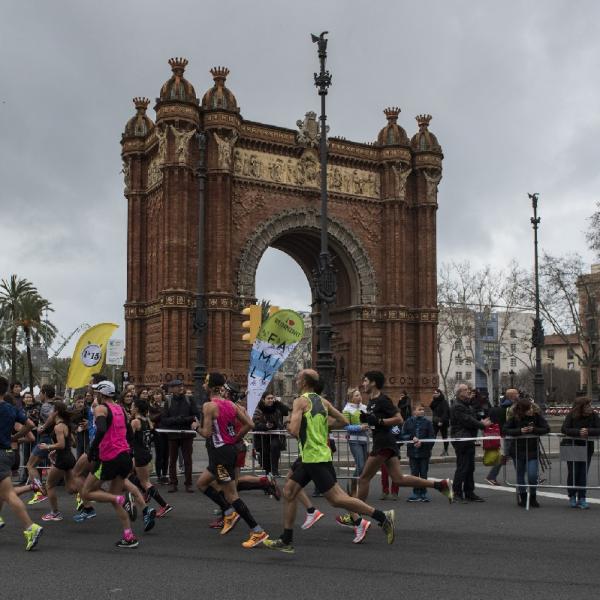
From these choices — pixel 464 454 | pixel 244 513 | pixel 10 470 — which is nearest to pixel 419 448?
pixel 464 454

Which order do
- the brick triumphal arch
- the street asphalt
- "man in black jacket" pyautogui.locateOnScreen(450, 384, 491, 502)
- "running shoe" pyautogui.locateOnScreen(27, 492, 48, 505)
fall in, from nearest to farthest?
the street asphalt
"man in black jacket" pyautogui.locateOnScreen(450, 384, 491, 502)
"running shoe" pyautogui.locateOnScreen(27, 492, 48, 505)
the brick triumphal arch

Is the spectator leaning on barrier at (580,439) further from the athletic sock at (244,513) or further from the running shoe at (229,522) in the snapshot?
the athletic sock at (244,513)

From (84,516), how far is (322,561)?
433 centimetres

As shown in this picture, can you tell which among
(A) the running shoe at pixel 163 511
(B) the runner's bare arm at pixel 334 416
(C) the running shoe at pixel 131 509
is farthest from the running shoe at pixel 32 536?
(B) the runner's bare arm at pixel 334 416

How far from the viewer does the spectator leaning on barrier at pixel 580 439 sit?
1187 centimetres

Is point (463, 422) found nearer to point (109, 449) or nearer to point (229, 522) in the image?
point (229, 522)

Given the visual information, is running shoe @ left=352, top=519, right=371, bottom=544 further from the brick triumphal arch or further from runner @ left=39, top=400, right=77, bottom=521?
the brick triumphal arch

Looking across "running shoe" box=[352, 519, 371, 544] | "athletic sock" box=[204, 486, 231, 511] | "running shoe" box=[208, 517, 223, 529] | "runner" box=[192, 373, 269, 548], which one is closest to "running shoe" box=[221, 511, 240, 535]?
"runner" box=[192, 373, 269, 548]

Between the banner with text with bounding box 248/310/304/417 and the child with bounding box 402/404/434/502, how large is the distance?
2.84 metres

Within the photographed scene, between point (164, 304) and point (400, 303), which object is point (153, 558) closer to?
point (164, 304)

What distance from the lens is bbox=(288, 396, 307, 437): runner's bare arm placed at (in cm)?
817

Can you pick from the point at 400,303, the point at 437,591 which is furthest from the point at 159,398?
the point at 400,303

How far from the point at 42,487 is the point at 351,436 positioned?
5.27 m

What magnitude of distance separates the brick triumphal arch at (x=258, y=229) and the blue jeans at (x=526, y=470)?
22.6 m
